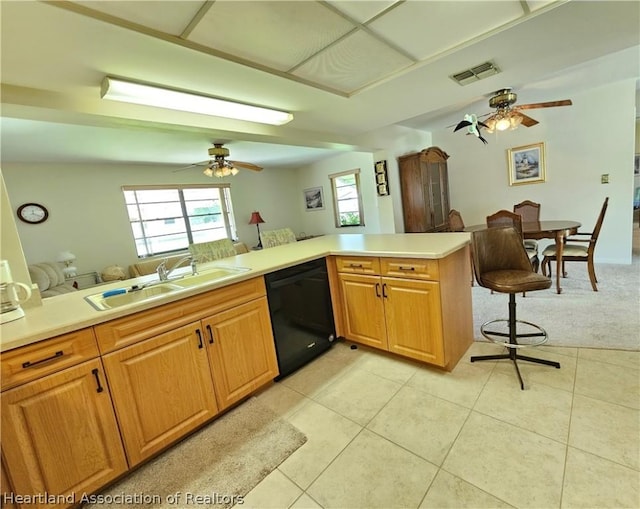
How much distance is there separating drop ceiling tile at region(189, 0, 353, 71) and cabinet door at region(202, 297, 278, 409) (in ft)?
5.03

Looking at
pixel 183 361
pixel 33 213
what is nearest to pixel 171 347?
pixel 183 361

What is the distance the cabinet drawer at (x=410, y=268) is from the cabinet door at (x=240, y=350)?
36.4 inches

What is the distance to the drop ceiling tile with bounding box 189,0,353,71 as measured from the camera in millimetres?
1350

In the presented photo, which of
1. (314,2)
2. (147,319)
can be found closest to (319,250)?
(147,319)

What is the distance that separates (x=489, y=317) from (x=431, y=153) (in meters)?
3.03

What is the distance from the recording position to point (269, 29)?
4.93 feet

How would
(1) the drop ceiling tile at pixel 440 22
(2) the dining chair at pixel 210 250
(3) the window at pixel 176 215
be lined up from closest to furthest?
(1) the drop ceiling tile at pixel 440 22 → (2) the dining chair at pixel 210 250 → (3) the window at pixel 176 215

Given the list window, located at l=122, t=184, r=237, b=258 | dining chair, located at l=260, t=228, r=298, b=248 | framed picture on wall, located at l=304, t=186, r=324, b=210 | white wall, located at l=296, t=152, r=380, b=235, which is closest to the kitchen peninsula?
dining chair, located at l=260, t=228, r=298, b=248

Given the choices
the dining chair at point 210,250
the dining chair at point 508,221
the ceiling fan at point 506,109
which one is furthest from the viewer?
the dining chair at point 210,250

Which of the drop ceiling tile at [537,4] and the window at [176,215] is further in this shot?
the window at [176,215]

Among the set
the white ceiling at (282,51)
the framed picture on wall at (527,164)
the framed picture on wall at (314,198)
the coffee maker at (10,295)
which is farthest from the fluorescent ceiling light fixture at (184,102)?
the framed picture on wall at (314,198)

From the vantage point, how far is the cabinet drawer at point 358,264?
87.1 inches

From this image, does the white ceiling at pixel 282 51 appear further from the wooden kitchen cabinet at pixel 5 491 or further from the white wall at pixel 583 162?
the wooden kitchen cabinet at pixel 5 491

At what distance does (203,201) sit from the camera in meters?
6.07
